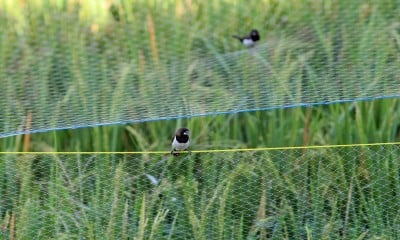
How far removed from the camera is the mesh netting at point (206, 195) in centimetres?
441

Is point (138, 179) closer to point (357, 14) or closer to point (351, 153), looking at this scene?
point (351, 153)

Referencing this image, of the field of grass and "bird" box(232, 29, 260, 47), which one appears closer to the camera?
the field of grass

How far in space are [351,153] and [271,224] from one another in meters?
0.49

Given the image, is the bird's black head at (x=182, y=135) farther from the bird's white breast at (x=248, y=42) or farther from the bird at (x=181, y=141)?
the bird's white breast at (x=248, y=42)

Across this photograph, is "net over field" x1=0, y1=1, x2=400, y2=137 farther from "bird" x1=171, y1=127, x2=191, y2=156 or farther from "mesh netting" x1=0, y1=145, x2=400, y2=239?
"mesh netting" x1=0, y1=145, x2=400, y2=239

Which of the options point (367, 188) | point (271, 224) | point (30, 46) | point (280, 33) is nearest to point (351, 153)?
point (367, 188)

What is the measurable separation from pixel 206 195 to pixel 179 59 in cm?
79

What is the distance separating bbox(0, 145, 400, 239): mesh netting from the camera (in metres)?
4.41

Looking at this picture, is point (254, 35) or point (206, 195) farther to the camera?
point (254, 35)

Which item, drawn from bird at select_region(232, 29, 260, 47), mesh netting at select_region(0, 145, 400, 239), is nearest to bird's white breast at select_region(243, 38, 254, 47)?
bird at select_region(232, 29, 260, 47)

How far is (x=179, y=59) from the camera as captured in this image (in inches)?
197

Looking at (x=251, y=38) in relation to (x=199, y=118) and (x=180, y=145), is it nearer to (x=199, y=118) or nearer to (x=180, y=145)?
(x=199, y=118)

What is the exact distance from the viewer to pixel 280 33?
16.9 ft

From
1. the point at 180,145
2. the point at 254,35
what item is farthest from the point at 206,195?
the point at 254,35
